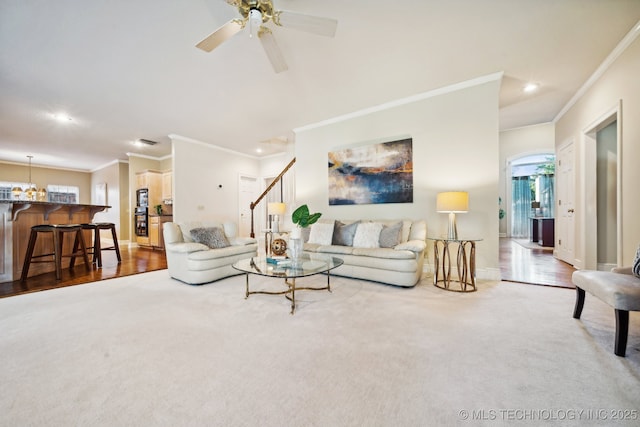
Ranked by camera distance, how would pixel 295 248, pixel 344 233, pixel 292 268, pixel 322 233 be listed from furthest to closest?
pixel 322 233 < pixel 344 233 < pixel 295 248 < pixel 292 268

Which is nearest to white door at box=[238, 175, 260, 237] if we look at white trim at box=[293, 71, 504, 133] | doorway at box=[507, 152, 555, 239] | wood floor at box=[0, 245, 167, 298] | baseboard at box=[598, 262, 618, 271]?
wood floor at box=[0, 245, 167, 298]

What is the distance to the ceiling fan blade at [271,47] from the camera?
215 cm

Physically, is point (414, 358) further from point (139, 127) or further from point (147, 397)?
point (139, 127)

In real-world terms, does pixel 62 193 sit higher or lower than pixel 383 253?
higher

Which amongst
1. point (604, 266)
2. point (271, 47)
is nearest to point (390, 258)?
point (271, 47)

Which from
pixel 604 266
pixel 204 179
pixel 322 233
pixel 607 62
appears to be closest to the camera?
pixel 607 62

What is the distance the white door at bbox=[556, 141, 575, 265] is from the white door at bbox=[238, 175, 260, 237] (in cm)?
689

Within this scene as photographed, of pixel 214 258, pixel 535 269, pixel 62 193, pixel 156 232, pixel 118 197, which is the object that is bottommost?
pixel 535 269

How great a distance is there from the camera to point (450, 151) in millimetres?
3602

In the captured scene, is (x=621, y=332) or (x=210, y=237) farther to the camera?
(x=210, y=237)

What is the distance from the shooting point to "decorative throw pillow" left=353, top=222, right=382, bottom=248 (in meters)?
Result: 3.47

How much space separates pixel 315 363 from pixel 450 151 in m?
3.38

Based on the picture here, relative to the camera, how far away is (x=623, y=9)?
2256 millimetres

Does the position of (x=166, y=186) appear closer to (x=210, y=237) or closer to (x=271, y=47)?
(x=210, y=237)
